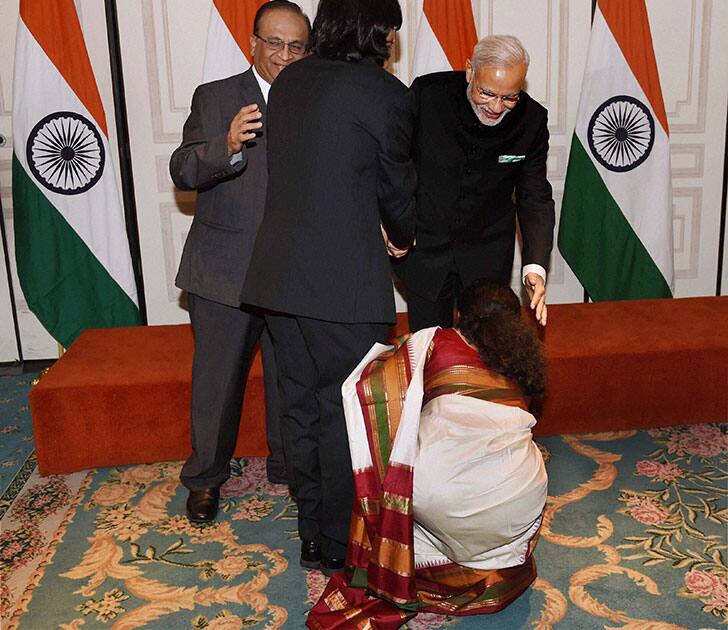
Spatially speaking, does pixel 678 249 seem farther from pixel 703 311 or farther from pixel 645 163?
pixel 703 311

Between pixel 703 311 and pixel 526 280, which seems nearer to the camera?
pixel 526 280

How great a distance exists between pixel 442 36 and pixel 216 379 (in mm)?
2057

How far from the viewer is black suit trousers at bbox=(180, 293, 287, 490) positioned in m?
2.53

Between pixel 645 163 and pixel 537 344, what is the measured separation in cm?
228

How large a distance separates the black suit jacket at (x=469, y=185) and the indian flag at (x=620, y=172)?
5.08ft

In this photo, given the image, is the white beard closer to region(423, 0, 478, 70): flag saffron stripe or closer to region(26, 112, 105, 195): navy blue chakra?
region(423, 0, 478, 70): flag saffron stripe

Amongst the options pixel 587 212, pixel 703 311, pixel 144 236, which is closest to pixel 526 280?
pixel 703 311

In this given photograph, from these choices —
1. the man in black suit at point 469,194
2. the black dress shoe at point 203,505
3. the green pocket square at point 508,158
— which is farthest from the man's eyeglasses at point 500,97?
the black dress shoe at point 203,505

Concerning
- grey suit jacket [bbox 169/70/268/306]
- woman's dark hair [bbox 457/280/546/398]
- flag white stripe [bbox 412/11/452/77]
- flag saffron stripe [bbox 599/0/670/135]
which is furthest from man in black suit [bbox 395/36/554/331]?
flag saffron stripe [bbox 599/0/670/135]

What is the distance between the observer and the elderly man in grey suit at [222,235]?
2.31 metres

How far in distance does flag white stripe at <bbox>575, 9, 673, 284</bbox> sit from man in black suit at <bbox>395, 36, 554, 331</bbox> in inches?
61.8

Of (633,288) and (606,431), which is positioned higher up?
(633,288)

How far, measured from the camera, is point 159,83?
3830 mm

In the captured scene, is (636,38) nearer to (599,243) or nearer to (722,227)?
(599,243)
